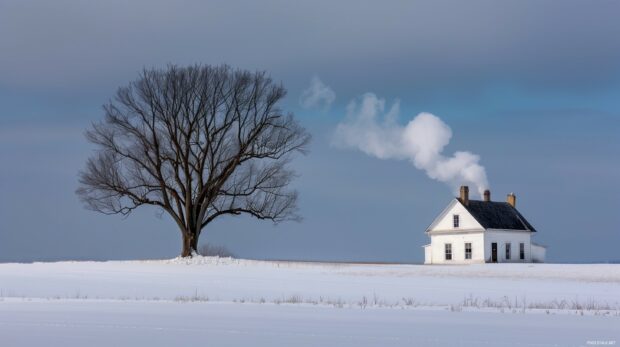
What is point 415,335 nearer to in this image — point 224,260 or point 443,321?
point 443,321

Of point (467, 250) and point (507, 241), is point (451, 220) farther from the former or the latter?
point (507, 241)

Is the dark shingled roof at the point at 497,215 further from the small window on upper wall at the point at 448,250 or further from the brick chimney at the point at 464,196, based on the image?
the small window on upper wall at the point at 448,250

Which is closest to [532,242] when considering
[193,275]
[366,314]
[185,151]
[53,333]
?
[185,151]

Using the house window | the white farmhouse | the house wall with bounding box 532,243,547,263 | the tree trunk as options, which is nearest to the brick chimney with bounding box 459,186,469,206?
the white farmhouse

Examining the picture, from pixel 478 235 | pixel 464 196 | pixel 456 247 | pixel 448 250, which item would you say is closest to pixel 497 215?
pixel 464 196

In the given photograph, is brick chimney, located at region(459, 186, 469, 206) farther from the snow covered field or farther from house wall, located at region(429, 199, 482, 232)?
the snow covered field

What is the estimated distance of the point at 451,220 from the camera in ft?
192

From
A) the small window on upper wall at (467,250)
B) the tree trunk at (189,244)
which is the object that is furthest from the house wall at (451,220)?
the tree trunk at (189,244)

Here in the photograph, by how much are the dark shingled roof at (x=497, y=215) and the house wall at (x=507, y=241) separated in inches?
16.5

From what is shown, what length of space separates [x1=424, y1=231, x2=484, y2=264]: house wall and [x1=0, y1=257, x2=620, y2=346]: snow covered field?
82.0 feet

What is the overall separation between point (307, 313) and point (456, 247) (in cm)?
4271

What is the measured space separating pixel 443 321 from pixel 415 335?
261 cm

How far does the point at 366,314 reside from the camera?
53.7 ft

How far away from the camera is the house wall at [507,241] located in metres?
56.6
